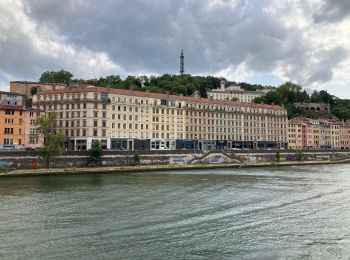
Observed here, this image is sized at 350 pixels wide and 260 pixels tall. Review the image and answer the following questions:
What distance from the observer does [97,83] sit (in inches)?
5684

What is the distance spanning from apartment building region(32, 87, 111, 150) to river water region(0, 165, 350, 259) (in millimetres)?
43764

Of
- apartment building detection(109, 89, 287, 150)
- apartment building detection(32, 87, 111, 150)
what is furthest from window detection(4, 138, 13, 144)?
apartment building detection(109, 89, 287, 150)

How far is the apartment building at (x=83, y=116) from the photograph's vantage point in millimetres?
92875

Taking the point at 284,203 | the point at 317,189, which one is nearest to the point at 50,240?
the point at 284,203

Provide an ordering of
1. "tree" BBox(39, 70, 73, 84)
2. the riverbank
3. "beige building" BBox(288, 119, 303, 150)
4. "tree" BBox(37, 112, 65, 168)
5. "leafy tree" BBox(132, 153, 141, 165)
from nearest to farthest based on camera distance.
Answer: the riverbank < "tree" BBox(37, 112, 65, 168) < "leafy tree" BBox(132, 153, 141, 165) < "tree" BBox(39, 70, 73, 84) < "beige building" BBox(288, 119, 303, 150)

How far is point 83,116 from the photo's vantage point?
93.5 meters

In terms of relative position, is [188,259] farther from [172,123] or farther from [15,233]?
[172,123]

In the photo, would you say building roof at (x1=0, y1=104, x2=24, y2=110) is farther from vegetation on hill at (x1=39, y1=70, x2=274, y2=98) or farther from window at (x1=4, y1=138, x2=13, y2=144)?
vegetation on hill at (x1=39, y1=70, x2=274, y2=98)

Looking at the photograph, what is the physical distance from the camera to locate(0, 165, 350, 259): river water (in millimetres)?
23062

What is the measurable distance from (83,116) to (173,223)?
67417 millimetres

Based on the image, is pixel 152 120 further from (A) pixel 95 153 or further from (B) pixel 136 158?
(A) pixel 95 153

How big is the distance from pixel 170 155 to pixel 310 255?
228 ft

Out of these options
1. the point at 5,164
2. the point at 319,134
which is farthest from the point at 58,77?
the point at 319,134

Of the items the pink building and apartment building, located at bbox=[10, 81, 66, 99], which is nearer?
the pink building
